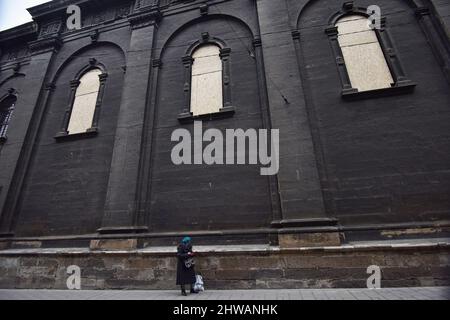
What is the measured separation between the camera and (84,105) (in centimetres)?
985

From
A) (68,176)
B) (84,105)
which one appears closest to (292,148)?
(68,176)

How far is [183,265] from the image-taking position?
573 centimetres

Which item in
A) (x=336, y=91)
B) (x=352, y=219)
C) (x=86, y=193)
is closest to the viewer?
(x=352, y=219)

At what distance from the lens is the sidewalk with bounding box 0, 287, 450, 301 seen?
14.9 feet

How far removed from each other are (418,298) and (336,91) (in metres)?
5.39

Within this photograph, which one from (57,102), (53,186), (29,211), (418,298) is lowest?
(418,298)

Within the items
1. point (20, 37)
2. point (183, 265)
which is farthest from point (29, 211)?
point (20, 37)

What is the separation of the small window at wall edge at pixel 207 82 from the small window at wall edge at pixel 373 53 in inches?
135

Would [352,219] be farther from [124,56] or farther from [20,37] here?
[20,37]

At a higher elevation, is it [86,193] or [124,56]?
[124,56]

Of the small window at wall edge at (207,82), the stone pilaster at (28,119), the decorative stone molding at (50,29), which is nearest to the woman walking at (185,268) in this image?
the small window at wall edge at (207,82)

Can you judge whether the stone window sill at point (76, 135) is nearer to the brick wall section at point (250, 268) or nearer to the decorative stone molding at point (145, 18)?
the brick wall section at point (250, 268)

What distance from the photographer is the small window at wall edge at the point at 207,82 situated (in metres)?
8.14

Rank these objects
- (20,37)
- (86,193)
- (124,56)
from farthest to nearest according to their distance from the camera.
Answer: (20,37) < (124,56) < (86,193)
